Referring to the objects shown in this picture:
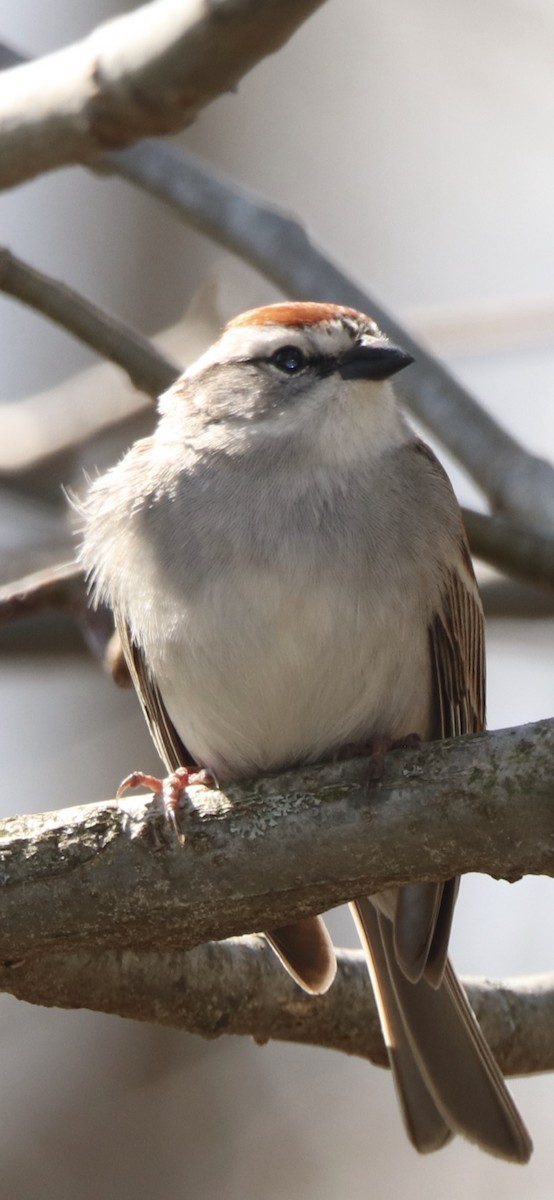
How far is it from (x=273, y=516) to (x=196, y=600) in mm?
226

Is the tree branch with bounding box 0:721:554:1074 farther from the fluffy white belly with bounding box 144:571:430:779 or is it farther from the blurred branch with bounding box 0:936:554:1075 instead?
the fluffy white belly with bounding box 144:571:430:779

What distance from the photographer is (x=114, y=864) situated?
88.7 inches

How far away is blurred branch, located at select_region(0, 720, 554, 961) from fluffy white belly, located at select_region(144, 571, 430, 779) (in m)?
0.30

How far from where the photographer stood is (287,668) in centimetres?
259

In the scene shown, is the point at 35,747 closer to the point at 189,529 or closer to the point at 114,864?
the point at 189,529

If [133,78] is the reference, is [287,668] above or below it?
below

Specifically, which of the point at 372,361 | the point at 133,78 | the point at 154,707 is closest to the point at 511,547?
the point at 372,361

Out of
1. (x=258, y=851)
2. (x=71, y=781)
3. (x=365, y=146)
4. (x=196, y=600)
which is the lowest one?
(x=71, y=781)

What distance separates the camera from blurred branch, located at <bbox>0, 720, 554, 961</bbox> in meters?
2.09

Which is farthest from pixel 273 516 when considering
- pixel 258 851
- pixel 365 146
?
pixel 365 146

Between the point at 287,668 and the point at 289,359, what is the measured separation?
2.32ft

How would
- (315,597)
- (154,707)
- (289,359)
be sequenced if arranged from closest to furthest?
(315,597)
(289,359)
(154,707)

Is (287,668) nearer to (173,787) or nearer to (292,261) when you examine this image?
(173,787)

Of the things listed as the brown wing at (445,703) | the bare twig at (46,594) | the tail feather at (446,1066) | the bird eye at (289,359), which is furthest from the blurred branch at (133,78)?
the tail feather at (446,1066)
